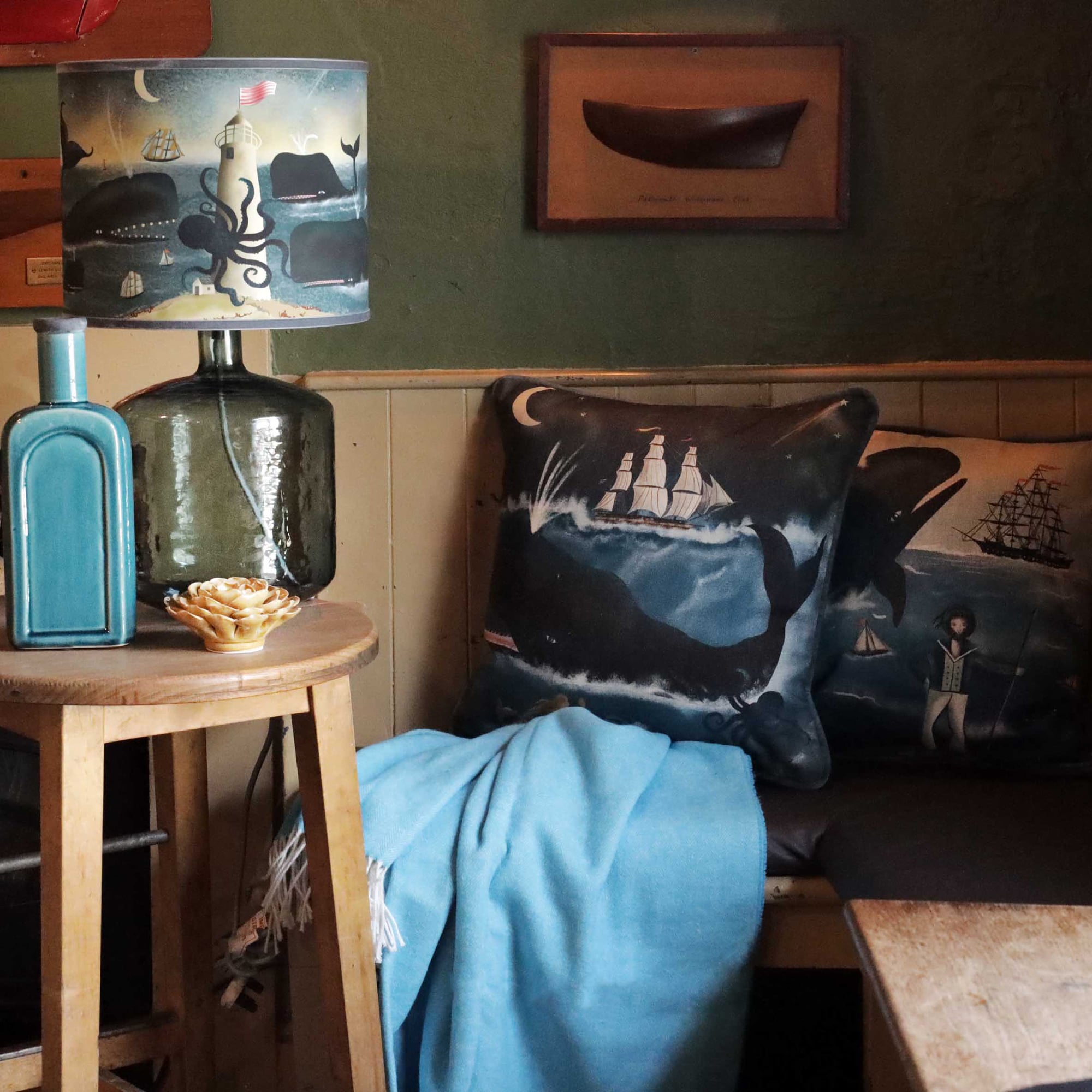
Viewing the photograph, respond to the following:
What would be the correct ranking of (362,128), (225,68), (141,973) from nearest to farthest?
(225,68)
(362,128)
(141,973)

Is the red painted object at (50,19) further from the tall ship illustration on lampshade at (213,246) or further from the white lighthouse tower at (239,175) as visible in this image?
the white lighthouse tower at (239,175)

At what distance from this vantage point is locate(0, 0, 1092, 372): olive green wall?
182cm

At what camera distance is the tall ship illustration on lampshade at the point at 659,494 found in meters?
1.62

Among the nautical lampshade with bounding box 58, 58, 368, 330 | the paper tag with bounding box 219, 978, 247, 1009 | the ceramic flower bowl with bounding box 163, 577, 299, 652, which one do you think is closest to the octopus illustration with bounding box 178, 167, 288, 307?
the nautical lampshade with bounding box 58, 58, 368, 330

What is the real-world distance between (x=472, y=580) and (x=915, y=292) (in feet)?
2.52

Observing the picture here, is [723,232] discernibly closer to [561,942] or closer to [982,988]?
[561,942]

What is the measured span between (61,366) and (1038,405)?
1325mm

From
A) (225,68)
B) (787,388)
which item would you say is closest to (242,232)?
(225,68)

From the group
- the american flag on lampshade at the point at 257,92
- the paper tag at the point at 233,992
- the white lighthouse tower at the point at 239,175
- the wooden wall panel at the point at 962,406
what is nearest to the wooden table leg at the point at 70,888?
the paper tag at the point at 233,992

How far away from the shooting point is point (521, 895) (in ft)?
4.38

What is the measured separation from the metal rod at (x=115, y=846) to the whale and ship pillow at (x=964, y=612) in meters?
0.84

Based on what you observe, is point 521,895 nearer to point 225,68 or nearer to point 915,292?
point 225,68

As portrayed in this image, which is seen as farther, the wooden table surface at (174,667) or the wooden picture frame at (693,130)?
the wooden picture frame at (693,130)

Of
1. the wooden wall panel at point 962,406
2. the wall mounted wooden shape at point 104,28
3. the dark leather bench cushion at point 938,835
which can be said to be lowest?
the dark leather bench cushion at point 938,835
